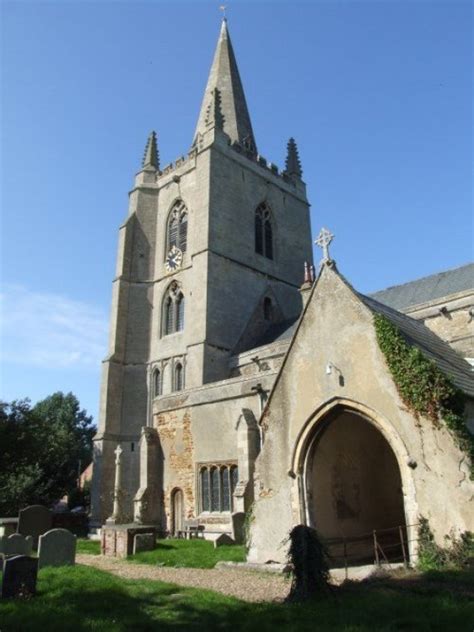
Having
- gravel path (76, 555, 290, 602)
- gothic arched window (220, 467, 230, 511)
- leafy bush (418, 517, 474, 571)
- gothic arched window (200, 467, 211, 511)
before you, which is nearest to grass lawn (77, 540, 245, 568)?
gravel path (76, 555, 290, 602)

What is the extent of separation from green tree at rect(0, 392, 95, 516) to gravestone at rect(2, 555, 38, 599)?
1888cm

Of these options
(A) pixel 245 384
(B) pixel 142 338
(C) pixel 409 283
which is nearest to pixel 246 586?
(A) pixel 245 384

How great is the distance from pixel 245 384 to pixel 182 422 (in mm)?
3271

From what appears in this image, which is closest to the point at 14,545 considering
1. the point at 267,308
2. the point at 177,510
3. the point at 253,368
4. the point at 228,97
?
the point at 177,510

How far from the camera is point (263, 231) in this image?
35156mm

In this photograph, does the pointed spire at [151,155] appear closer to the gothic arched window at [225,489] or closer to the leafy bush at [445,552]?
the gothic arched window at [225,489]

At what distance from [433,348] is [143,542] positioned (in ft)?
30.6

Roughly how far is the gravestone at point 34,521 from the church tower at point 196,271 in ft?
36.6

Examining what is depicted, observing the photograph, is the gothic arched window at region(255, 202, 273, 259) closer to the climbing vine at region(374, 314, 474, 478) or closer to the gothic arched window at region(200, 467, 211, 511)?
the gothic arched window at region(200, 467, 211, 511)

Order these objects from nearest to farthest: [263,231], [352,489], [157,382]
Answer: [352,489], [157,382], [263,231]

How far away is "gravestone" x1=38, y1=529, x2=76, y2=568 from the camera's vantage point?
11.4 metres

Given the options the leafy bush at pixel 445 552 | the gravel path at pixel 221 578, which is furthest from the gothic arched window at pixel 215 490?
the leafy bush at pixel 445 552

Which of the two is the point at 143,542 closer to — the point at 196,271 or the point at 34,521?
the point at 34,521

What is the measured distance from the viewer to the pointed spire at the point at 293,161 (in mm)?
40219
